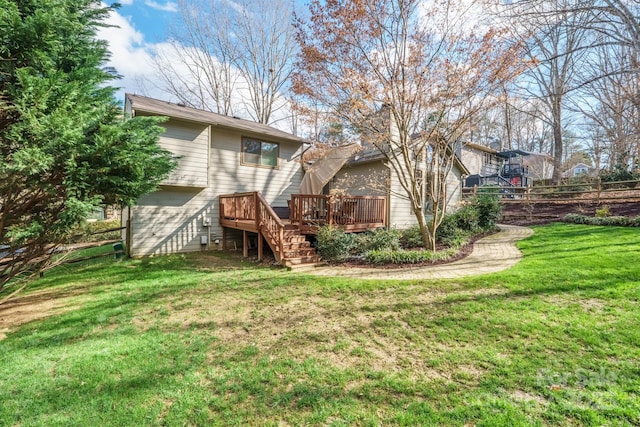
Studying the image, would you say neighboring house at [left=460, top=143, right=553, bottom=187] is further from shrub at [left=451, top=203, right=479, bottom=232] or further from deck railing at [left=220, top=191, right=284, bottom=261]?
deck railing at [left=220, top=191, right=284, bottom=261]

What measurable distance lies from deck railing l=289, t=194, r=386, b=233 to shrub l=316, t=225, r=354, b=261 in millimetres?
508

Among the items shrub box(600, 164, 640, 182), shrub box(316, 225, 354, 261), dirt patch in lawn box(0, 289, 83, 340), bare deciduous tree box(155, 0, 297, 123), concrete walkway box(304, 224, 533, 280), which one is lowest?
dirt patch in lawn box(0, 289, 83, 340)

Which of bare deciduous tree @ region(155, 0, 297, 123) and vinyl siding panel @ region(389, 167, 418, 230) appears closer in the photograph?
vinyl siding panel @ region(389, 167, 418, 230)

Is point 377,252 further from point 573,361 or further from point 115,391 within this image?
point 115,391

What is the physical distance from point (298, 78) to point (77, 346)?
801 cm

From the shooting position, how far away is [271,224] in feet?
27.5

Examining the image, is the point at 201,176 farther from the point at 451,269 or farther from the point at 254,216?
the point at 451,269

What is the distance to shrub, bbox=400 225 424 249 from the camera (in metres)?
9.29

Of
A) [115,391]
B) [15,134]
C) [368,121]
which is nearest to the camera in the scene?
[115,391]

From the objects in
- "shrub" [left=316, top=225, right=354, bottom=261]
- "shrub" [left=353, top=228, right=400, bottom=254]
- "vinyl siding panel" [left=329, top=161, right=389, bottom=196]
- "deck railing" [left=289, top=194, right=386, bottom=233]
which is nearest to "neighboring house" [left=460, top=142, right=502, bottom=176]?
"vinyl siding panel" [left=329, top=161, right=389, bottom=196]

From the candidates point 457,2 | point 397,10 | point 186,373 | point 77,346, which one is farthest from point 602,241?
point 77,346

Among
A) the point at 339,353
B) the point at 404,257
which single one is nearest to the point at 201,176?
the point at 404,257

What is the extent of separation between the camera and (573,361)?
3.11 m

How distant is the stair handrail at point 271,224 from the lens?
783 centimetres
